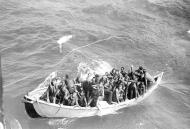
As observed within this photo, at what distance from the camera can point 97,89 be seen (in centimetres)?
1752

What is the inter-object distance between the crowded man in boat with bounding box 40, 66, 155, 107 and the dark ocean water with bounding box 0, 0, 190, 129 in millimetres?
1700

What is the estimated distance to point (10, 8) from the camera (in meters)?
32.5

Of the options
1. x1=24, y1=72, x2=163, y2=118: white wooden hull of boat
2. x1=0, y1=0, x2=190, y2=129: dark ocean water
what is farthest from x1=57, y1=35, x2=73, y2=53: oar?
x1=24, y1=72, x2=163, y2=118: white wooden hull of boat

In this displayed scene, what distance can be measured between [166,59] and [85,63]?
7451 millimetres

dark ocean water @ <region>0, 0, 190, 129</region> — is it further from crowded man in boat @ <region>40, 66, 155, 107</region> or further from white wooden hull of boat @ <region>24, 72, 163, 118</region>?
crowded man in boat @ <region>40, 66, 155, 107</region>

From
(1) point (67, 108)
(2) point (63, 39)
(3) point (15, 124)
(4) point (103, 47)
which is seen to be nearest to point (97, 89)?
(1) point (67, 108)

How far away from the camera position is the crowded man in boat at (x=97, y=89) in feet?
55.7

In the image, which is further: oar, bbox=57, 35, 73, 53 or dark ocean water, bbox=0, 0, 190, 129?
oar, bbox=57, 35, 73, 53

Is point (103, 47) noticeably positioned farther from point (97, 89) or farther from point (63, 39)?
point (97, 89)

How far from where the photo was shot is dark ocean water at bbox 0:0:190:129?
19812 millimetres

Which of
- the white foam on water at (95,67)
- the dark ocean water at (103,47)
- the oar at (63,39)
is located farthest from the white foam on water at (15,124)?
the oar at (63,39)

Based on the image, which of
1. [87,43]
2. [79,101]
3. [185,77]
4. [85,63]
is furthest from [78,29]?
[79,101]

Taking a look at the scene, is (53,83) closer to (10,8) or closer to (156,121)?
(156,121)

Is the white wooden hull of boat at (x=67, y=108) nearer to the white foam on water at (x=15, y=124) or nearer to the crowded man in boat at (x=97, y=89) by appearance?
the crowded man in boat at (x=97, y=89)
